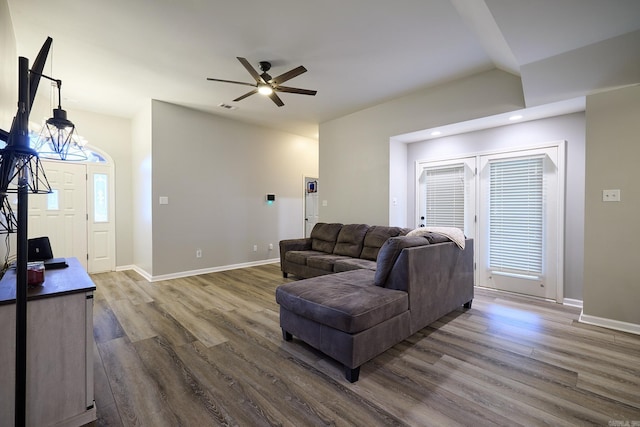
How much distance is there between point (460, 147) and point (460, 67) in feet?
4.32

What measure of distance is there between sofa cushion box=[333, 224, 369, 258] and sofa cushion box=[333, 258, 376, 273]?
0.33 m

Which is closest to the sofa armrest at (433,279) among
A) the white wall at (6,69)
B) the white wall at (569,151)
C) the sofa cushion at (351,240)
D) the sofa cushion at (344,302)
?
the sofa cushion at (344,302)

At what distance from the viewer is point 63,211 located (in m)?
4.82

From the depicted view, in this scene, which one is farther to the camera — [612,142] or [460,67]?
[460,67]

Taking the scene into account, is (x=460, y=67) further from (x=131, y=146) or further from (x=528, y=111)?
(x=131, y=146)

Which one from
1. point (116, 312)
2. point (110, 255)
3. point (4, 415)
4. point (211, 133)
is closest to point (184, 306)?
point (116, 312)

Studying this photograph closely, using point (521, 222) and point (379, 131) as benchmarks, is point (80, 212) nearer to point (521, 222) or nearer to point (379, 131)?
point (379, 131)

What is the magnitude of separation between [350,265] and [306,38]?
9.04 ft

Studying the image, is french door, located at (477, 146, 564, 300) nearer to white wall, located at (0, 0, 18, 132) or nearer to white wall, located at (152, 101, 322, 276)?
white wall, located at (152, 101, 322, 276)

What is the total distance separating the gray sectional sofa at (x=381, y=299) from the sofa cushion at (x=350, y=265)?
2.18 ft

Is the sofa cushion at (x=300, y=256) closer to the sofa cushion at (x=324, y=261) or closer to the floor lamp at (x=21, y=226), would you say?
the sofa cushion at (x=324, y=261)

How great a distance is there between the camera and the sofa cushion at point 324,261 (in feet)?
13.6

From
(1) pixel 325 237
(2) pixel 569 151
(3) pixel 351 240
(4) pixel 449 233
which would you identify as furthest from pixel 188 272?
(2) pixel 569 151

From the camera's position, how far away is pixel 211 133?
17.3 feet
